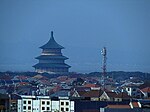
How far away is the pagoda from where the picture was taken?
11031 cm

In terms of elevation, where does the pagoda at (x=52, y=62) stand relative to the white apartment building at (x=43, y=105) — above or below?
above

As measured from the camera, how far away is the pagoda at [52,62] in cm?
11031

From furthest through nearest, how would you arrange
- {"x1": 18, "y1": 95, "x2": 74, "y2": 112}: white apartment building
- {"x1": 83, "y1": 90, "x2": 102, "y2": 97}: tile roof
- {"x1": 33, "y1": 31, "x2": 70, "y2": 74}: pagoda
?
{"x1": 33, "y1": 31, "x2": 70, "y2": 74}: pagoda
{"x1": 83, "y1": 90, "x2": 102, "y2": 97}: tile roof
{"x1": 18, "y1": 95, "x2": 74, "y2": 112}: white apartment building

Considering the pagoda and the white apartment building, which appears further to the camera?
the pagoda

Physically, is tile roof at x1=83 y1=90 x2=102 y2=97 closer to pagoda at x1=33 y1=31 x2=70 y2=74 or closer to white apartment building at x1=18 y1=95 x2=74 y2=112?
white apartment building at x1=18 y1=95 x2=74 y2=112

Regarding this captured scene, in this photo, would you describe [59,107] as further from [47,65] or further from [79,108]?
[47,65]

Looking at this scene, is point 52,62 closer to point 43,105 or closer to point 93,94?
point 93,94

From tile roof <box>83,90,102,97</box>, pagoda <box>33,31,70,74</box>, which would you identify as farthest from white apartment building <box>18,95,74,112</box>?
pagoda <box>33,31,70,74</box>

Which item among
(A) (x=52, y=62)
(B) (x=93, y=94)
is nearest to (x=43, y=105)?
(B) (x=93, y=94)

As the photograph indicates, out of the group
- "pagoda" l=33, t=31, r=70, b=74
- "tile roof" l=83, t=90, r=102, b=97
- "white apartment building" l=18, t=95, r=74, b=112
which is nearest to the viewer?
"white apartment building" l=18, t=95, r=74, b=112

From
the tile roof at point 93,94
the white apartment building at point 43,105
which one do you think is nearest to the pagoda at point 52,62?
the tile roof at point 93,94

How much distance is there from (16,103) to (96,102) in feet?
11.9

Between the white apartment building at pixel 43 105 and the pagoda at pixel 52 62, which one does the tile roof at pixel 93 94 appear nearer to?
the white apartment building at pixel 43 105

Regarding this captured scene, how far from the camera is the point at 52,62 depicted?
110 m
